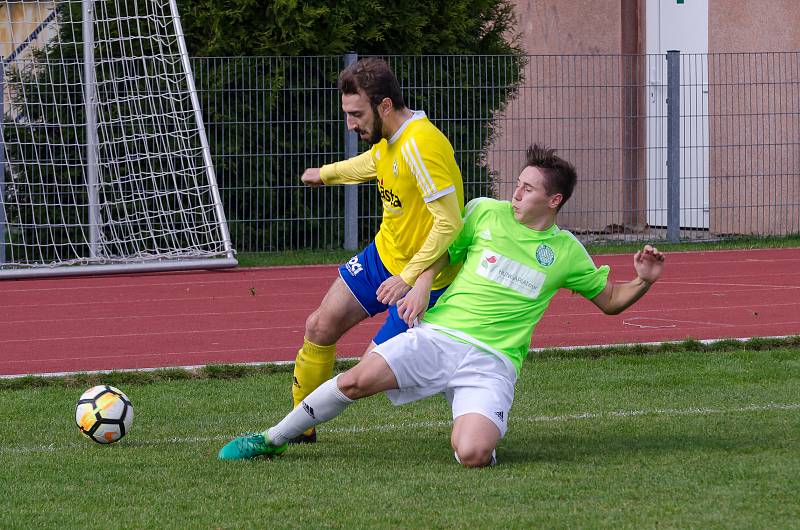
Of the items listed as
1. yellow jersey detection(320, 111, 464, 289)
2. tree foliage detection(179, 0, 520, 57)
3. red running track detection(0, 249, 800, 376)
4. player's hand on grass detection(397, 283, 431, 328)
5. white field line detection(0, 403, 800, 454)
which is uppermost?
tree foliage detection(179, 0, 520, 57)

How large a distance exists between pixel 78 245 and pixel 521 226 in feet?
30.0

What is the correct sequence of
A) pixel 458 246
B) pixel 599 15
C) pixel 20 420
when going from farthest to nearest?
pixel 599 15
pixel 20 420
pixel 458 246

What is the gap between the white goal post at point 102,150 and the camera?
1412 centimetres

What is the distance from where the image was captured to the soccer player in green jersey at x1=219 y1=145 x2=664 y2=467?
589cm

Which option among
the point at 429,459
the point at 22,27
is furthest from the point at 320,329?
the point at 22,27

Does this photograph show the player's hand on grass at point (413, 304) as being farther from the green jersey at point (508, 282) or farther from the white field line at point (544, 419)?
the white field line at point (544, 419)

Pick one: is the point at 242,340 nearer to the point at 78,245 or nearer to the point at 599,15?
the point at 78,245

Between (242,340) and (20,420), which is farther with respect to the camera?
(242,340)

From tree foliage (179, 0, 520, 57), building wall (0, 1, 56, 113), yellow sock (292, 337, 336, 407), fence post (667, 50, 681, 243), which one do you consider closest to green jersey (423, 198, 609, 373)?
yellow sock (292, 337, 336, 407)

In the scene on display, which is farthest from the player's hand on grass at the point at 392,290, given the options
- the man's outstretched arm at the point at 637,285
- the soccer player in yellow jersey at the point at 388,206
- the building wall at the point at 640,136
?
the building wall at the point at 640,136

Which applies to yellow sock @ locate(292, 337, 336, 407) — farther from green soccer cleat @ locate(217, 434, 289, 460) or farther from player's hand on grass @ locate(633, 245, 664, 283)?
player's hand on grass @ locate(633, 245, 664, 283)

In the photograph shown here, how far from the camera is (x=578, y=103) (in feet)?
53.4

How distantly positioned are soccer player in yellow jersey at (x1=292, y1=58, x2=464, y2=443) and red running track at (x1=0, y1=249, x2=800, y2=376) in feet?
8.66

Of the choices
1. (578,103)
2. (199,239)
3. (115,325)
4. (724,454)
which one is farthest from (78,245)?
(724,454)
